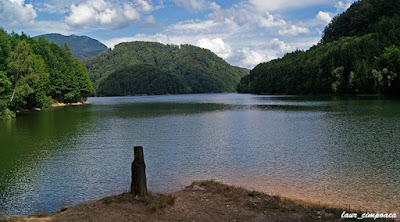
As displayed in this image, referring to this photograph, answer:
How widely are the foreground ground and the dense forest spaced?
41.6 meters

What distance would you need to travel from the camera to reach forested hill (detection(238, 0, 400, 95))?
8612cm

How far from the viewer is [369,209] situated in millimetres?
11352

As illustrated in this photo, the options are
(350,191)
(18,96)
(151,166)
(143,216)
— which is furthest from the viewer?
(18,96)

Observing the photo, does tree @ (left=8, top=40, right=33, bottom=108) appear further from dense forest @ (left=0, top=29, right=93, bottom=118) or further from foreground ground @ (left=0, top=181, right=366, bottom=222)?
foreground ground @ (left=0, top=181, right=366, bottom=222)

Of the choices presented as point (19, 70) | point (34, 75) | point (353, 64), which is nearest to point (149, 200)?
point (19, 70)

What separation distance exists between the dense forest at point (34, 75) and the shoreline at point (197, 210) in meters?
41.6

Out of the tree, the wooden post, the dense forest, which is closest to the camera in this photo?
the wooden post

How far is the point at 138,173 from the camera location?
10.8 metres

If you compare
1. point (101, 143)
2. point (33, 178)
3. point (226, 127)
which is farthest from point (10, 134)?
point (226, 127)

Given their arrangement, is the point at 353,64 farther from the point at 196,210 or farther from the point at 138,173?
the point at 138,173

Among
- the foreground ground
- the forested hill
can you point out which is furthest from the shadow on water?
the forested hill

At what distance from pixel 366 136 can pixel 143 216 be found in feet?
77.0

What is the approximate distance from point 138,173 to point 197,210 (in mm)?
2361

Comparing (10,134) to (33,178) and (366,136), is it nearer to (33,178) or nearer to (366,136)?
(33,178)
